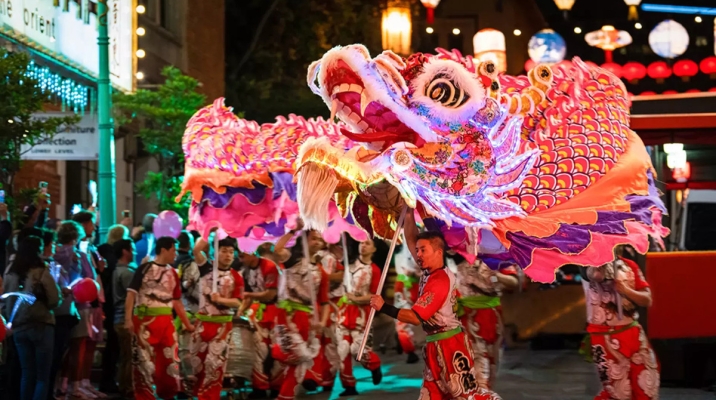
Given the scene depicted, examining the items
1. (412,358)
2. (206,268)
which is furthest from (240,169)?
(412,358)

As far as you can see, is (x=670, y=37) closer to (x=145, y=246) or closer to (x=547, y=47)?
(x=547, y=47)

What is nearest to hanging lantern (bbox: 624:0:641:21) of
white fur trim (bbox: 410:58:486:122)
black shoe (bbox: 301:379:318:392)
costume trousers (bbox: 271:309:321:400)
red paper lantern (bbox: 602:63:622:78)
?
red paper lantern (bbox: 602:63:622:78)

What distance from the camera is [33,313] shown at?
33.0 feet

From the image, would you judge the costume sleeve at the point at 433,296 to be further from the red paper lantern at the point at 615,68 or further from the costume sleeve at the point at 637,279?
the red paper lantern at the point at 615,68

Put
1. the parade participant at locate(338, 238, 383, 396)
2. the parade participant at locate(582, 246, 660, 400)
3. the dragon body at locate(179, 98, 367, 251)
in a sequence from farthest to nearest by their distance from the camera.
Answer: the parade participant at locate(338, 238, 383, 396) < the dragon body at locate(179, 98, 367, 251) < the parade participant at locate(582, 246, 660, 400)

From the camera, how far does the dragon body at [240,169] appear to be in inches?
464

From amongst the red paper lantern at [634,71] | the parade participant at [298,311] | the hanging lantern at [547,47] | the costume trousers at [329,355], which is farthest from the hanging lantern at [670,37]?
the parade participant at [298,311]

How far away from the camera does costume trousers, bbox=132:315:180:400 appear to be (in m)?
11.5

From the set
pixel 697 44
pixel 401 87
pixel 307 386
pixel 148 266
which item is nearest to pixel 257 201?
pixel 148 266

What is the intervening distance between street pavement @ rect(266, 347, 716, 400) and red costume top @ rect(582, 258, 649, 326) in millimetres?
2771

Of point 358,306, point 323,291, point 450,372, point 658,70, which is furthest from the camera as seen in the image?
point 658,70

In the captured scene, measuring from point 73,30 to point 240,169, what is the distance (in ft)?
18.4

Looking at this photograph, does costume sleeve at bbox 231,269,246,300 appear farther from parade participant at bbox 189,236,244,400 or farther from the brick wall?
the brick wall

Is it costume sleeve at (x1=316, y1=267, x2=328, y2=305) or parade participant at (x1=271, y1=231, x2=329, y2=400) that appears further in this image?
costume sleeve at (x1=316, y1=267, x2=328, y2=305)
